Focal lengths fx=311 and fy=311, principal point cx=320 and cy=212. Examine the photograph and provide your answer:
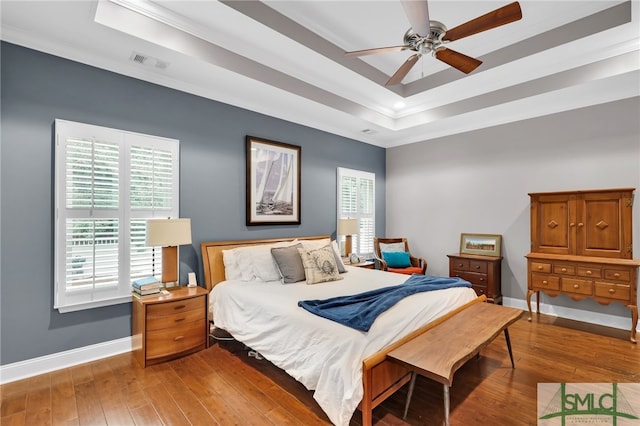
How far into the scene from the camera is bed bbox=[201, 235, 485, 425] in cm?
198

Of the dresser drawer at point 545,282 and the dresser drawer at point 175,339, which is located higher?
the dresser drawer at point 545,282

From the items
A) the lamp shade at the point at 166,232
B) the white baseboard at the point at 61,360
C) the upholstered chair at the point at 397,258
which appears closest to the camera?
the white baseboard at the point at 61,360

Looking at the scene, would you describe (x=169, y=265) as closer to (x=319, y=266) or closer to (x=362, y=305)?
(x=319, y=266)

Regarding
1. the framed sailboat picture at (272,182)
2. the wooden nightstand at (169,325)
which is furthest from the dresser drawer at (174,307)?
the framed sailboat picture at (272,182)

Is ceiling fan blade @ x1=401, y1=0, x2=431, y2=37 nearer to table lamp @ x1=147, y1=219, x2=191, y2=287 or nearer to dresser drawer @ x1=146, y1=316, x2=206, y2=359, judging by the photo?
table lamp @ x1=147, y1=219, x2=191, y2=287

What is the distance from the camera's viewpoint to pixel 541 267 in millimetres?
4020

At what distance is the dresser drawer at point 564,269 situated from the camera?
12.5ft

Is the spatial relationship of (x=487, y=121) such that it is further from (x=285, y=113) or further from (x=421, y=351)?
(x=421, y=351)

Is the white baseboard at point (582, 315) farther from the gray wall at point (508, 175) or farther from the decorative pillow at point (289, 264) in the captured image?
the decorative pillow at point (289, 264)

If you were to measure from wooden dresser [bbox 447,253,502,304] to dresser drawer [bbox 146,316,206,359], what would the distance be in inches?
152

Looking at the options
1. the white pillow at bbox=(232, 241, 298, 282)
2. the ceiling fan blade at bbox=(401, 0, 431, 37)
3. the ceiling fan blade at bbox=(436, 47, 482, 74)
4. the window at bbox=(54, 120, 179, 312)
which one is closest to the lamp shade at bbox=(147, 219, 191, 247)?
the window at bbox=(54, 120, 179, 312)

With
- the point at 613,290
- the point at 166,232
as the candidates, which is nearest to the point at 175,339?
the point at 166,232

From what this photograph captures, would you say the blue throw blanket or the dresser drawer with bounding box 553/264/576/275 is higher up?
the dresser drawer with bounding box 553/264/576/275

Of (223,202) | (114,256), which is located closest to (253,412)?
(114,256)
